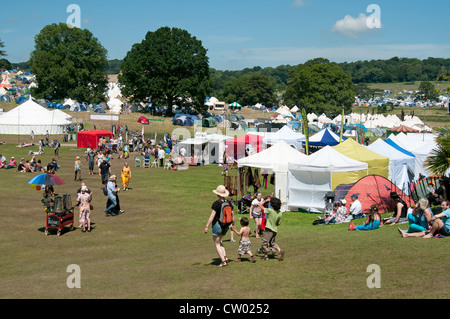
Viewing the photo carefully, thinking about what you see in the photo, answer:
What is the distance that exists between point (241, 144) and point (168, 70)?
4203 centimetres

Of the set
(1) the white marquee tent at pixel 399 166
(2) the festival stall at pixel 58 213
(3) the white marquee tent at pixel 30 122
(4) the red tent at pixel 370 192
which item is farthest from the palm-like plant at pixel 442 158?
(3) the white marquee tent at pixel 30 122

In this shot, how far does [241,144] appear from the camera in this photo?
35.1 meters

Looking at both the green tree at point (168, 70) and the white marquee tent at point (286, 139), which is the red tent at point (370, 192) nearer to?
the white marquee tent at point (286, 139)

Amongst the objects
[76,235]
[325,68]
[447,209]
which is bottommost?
[76,235]

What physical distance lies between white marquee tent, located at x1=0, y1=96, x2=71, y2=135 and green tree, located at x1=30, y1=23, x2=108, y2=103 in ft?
92.5

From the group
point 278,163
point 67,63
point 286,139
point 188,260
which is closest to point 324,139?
point 286,139

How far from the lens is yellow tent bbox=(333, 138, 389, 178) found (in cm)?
2132

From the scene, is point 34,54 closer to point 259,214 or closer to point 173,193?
point 173,193

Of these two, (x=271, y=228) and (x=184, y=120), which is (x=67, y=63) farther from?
(x=271, y=228)

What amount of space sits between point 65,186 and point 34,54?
62.9 metres

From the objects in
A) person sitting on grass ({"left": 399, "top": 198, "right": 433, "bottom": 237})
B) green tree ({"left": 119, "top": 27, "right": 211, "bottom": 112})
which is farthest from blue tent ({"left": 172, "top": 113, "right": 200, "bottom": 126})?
person sitting on grass ({"left": 399, "top": 198, "right": 433, "bottom": 237})

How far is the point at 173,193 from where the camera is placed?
24469mm

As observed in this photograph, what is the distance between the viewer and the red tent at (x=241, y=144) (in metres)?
34.9
